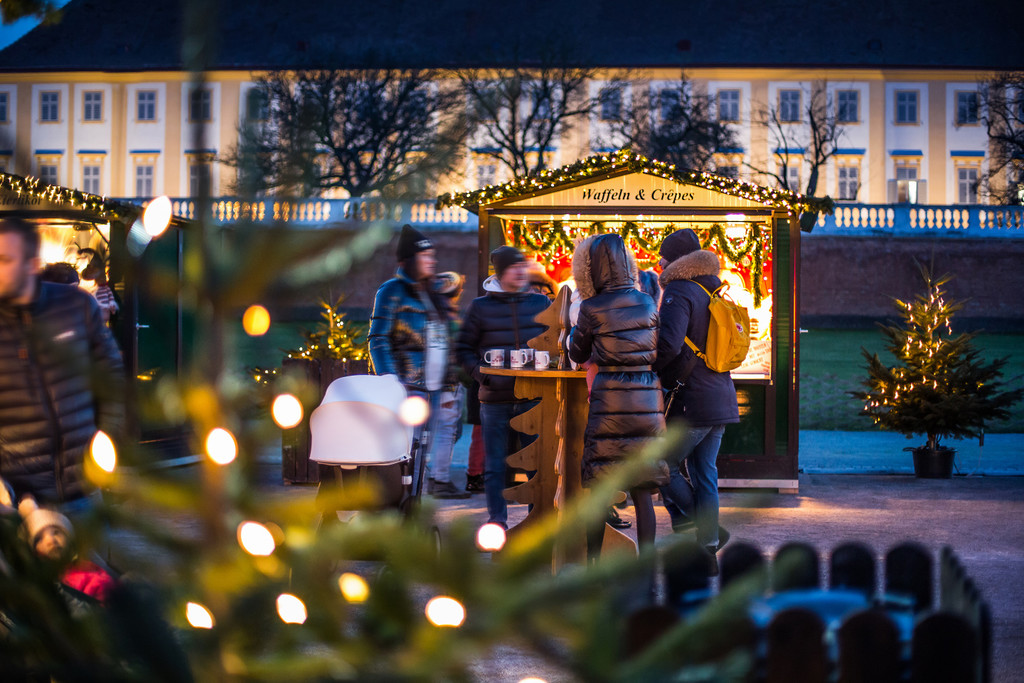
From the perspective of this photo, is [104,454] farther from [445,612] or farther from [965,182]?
[965,182]

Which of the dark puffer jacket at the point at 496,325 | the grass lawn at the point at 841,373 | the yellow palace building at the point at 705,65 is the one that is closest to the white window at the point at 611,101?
the yellow palace building at the point at 705,65

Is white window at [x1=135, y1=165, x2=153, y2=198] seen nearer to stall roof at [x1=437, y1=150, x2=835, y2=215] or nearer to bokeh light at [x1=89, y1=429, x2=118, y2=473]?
stall roof at [x1=437, y1=150, x2=835, y2=215]

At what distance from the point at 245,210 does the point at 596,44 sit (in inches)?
2023

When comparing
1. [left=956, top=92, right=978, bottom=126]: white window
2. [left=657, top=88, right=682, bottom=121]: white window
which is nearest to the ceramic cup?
[left=657, top=88, right=682, bottom=121]: white window

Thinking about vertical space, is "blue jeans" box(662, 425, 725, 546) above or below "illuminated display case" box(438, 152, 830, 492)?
below

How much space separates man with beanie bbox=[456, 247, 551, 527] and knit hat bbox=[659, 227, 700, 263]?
946 mm

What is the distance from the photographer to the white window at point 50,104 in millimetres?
53844

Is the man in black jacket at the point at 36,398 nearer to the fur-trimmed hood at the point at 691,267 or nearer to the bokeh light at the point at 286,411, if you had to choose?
the bokeh light at the point at 286,411

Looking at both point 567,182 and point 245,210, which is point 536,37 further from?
point 245,210

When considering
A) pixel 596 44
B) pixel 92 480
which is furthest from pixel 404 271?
pixel 596 44

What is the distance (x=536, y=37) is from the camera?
154ft

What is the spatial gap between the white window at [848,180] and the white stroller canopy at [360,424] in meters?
50.5

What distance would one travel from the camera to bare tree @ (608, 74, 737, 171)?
136 feet

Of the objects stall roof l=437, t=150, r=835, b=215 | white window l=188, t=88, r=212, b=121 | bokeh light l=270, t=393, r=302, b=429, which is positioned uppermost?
stall roof l=437, t=150, r=835, b=215
